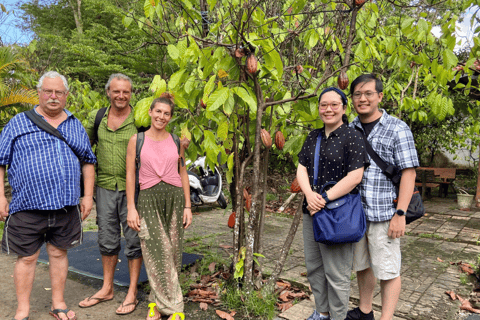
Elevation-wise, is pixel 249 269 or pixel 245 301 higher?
pixel 249 269

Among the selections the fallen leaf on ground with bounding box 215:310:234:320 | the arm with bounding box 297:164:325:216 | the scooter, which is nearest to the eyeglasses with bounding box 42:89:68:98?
the arm with bounding box 297:164:325:216

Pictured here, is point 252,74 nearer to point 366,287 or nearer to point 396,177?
point 396,177

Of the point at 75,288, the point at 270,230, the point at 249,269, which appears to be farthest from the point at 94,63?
the point at 249,269

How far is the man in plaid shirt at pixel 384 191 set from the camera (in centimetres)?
245

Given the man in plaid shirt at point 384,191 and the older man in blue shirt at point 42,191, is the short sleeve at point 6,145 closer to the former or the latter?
the older man in blue shirt at point 42,191

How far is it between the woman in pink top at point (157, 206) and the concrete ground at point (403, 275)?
1.08ft

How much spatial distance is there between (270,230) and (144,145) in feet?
11.9

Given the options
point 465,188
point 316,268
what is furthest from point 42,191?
point 465,188

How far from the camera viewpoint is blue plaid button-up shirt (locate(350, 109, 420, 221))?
2.47 meters

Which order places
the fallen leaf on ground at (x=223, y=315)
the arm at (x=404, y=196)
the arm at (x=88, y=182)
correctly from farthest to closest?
the arm at (x=88, y=182)
the fallen leaf on ground at (x=223, y=315)
the arm at (x=404, y=196)

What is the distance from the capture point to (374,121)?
264cm

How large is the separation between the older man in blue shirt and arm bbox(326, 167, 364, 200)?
1.91 meters

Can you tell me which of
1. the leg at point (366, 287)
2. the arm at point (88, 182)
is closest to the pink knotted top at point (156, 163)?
the arm at point (88, 182)

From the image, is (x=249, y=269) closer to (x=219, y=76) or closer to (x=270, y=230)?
(x=219, y=76)
